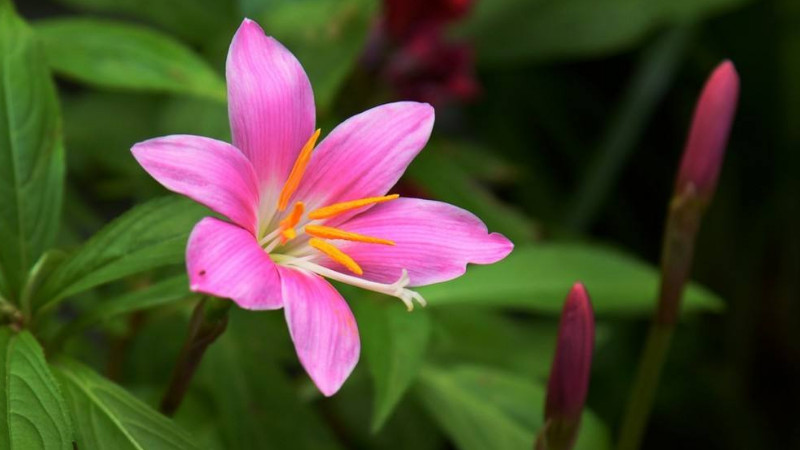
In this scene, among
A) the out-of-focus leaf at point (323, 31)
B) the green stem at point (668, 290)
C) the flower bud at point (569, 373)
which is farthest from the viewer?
the out-of-focus leaf at point (323, 31)

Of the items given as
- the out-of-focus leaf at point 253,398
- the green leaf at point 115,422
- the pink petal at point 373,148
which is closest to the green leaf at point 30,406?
the green leaf at point 115,422

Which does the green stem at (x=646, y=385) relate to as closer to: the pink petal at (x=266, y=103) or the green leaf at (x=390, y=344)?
the green leaf at (x=390, y=344)

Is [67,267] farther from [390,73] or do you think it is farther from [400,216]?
[390,73]

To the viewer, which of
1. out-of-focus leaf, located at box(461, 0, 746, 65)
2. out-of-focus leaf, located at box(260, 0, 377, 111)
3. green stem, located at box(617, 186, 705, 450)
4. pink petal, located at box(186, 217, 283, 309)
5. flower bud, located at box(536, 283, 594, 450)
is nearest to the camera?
pink petal, located at box(186, 217, 283, 309)

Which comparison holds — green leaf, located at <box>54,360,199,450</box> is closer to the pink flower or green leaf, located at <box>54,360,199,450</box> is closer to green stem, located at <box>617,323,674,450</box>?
the pink flower

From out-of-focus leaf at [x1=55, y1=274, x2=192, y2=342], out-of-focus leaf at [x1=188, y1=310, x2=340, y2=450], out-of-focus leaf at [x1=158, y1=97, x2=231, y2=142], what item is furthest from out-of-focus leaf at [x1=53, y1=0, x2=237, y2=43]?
out-of-focus leaf at [x1=55, y1=274, x2=192, y2=342]

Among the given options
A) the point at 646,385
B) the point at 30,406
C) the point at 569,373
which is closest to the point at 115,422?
the point at 30,406
